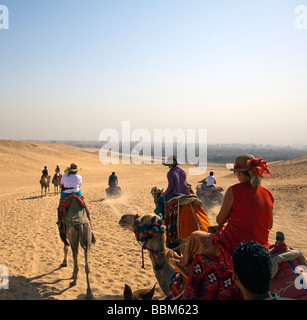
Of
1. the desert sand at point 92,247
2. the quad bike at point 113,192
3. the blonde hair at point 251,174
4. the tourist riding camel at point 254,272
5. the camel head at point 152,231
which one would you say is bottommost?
the desert sand at point 92,247

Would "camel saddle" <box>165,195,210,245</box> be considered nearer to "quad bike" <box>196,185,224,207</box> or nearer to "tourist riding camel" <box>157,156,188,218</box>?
"tourist riding camel" <box>157,156,188,218</box>

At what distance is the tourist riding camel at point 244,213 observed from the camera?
10.6 ft

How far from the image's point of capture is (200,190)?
1526cm

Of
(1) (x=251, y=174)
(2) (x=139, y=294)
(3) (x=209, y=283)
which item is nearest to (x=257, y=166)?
(1) (x=251, y=174)

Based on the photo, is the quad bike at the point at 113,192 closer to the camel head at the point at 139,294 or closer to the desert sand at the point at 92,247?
the desert sand at the point at 92,247

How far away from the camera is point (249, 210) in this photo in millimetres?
3232

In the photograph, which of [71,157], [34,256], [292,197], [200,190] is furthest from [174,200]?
[71,157]

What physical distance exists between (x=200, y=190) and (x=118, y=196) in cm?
716

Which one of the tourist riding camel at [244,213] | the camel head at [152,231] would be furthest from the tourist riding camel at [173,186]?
the tourist riding camel at [244,213]

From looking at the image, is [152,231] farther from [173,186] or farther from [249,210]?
[173,186]

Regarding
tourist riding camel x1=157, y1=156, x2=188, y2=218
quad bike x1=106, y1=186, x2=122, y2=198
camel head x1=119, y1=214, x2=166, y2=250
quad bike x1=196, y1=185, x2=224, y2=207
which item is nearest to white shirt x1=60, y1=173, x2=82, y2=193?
tourist riding camel x1=157, y1=156, x2=188, y2=218

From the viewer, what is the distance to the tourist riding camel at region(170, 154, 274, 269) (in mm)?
3246
